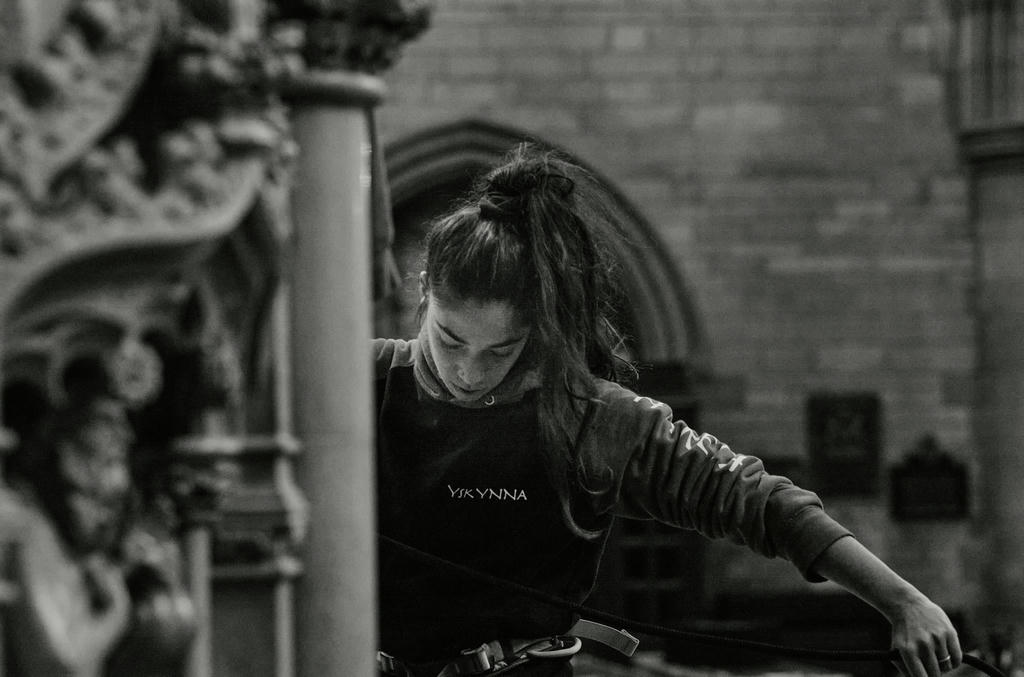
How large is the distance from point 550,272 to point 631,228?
935 cm

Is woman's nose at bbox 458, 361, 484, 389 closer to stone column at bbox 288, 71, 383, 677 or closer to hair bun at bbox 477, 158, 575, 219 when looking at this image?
hair bun at bbox 477, 158, 575, 219

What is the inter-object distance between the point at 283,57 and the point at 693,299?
35.5 ft

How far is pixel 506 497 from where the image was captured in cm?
306

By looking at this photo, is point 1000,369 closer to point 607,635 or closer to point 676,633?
point 607,635

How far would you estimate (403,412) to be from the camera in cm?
309

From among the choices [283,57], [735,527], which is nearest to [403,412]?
[735,527]

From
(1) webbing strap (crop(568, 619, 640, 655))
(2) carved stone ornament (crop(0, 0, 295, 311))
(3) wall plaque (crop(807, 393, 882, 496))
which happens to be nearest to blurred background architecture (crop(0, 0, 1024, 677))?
(3) wall plaque (crop(807, 393, 882, 496))

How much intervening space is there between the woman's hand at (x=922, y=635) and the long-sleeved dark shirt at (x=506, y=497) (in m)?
0.23

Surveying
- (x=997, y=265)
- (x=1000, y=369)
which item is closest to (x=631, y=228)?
(x=997, y=265)

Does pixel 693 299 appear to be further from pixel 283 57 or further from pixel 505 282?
pixel 283 57

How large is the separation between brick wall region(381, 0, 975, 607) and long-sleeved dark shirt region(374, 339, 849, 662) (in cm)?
920

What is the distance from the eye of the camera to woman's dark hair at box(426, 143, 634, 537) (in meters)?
2.86

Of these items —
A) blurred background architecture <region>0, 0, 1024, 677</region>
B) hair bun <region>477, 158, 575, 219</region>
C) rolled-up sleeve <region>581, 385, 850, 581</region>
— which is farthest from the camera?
blurred background architecture <region>0, 0, 1024, 677</region>

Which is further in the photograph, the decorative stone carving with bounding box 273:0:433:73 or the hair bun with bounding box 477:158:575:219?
the hair bun with bounding box 477:158:575:219
